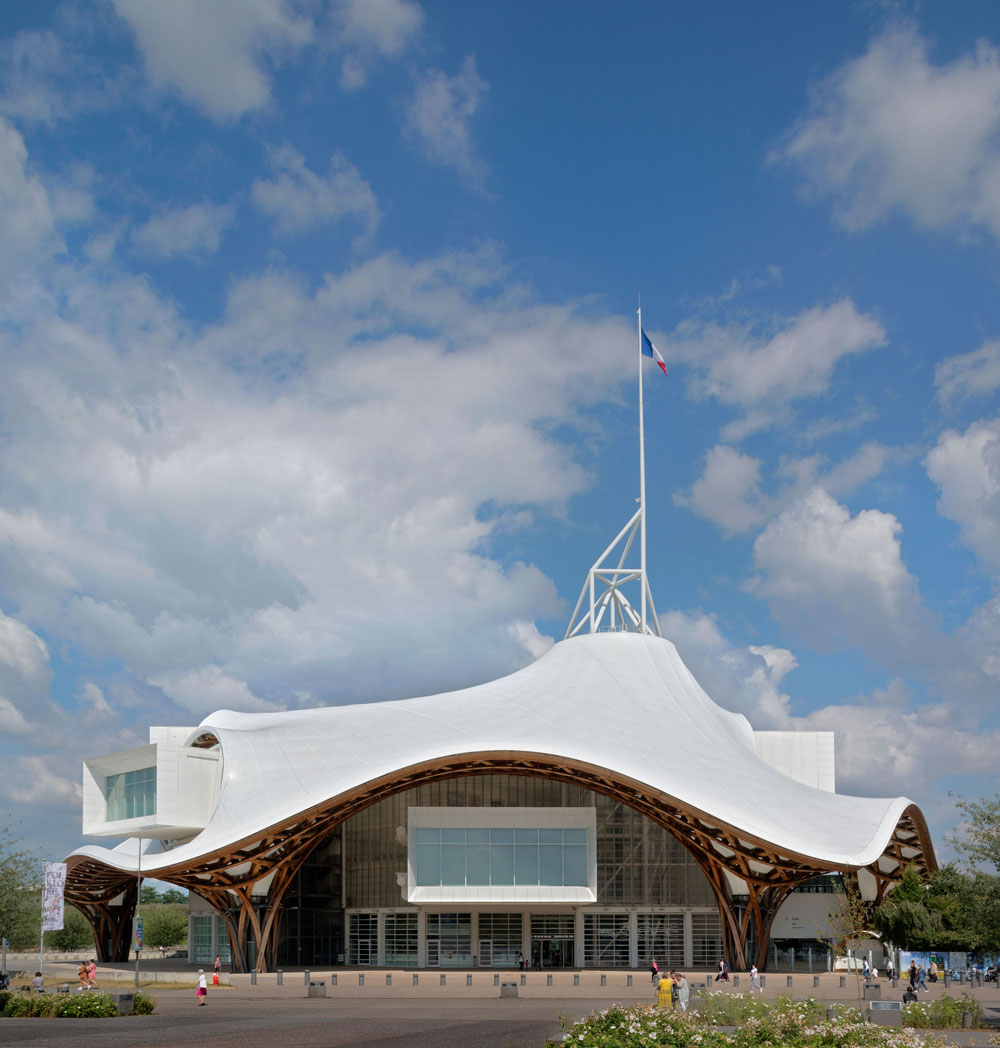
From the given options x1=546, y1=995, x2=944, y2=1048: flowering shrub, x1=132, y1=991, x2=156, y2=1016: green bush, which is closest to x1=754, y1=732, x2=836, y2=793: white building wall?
x1=132, y1=991, x2=156, y2=1016: green bush

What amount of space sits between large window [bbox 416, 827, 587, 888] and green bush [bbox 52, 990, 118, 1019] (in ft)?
79.3

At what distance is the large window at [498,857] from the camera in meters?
52.3

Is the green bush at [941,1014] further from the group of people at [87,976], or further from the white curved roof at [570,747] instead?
the group of people at [87,976]

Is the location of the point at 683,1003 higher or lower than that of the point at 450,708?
lower

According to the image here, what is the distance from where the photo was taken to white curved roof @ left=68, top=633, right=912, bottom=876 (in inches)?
1780

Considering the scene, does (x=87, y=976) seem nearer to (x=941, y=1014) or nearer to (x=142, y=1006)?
(x=142, y=1006)

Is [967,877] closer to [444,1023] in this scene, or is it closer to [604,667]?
[444,1023]

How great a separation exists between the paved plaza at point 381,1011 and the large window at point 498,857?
3.93 meters

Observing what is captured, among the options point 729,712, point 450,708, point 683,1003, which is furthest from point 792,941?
point 683,1003

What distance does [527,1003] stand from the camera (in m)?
33.2

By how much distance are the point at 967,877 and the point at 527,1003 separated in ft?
42.9

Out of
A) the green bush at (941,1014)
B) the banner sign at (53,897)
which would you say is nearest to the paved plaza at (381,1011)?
the green bush at (941,1014)

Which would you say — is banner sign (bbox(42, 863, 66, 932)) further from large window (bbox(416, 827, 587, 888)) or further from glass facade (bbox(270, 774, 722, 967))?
glass facade (bbox(270, 774, 722, 967))

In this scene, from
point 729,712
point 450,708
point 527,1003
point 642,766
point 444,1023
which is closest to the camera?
point 444,1023
